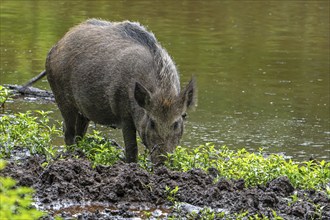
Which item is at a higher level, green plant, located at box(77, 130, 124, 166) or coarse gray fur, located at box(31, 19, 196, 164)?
coarse gray fur, located at box(31, 19, 196, 164)

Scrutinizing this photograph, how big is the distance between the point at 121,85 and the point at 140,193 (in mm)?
1779

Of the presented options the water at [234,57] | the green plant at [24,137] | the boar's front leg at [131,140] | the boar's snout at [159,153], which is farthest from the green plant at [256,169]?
the water at [234,57]

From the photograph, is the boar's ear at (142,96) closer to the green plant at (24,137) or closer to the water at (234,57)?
the green plant at (24,137)

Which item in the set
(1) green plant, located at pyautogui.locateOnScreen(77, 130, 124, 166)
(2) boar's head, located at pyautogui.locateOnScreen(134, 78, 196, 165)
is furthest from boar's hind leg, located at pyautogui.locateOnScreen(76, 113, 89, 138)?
(2) boar's head, located at pyautogui.locateOnScreen(134, 78, 196, 165)

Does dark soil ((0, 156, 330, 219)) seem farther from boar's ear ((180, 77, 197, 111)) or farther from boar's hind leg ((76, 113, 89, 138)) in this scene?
boar's hind leg ((76, 113, 89, 138))

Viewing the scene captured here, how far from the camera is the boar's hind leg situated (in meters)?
10.1

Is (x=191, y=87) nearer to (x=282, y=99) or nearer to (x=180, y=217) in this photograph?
(x=180, y=217)

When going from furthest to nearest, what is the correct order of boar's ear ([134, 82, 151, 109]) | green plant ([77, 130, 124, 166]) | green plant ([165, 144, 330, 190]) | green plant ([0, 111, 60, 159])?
green plant ([0, 111, 60, 159]) < green plant ([77, 130, 124, 166]) < boar's ear ([134, 82, 151, 109]) < green plant ([165, 144, 330, 190])

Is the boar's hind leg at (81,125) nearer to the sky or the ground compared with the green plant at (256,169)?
nearer to the ground

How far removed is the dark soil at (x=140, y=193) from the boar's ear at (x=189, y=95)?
82cm

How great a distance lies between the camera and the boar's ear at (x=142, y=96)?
846 centimetres

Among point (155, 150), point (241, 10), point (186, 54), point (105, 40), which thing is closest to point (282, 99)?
point (186, 54)

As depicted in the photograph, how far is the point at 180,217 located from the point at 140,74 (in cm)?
228

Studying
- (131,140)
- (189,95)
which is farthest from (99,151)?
(189,95)
